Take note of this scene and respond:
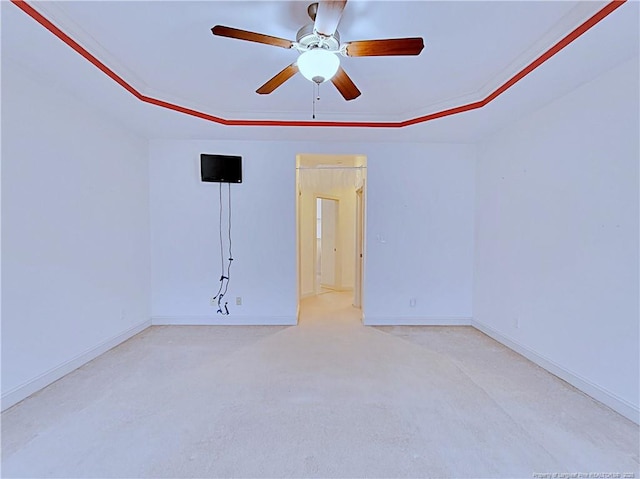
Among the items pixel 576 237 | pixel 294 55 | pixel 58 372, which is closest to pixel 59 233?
pixel 58 372

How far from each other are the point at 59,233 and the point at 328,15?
9.10ft

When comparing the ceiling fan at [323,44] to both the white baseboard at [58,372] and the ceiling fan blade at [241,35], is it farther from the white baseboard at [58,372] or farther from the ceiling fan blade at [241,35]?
the white baseboard at [58,372]

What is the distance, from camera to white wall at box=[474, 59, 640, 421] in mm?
2184

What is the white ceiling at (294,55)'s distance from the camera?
1864 mm

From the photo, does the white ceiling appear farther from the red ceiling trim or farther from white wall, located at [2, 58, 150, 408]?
white wall, located at [2, 58, 150, 408]

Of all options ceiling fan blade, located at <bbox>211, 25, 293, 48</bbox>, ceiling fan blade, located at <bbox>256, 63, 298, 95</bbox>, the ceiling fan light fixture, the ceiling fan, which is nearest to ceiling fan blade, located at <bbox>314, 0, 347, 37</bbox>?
the ceiling fan

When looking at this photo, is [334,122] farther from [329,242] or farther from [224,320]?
[329,242]

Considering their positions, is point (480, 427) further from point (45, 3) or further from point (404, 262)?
point (45, 3)

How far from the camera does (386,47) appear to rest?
1.79 m

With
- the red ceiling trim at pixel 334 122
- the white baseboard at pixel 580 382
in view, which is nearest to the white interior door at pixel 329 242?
the red ceiling trim at pixel 334 122

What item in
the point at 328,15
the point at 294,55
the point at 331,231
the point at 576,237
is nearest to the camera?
the point at 328,15

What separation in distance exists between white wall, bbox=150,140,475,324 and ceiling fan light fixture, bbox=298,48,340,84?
2.28 metres

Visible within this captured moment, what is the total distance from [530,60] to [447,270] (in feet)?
8.66

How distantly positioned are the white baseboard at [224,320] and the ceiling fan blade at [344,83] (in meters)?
2.98
